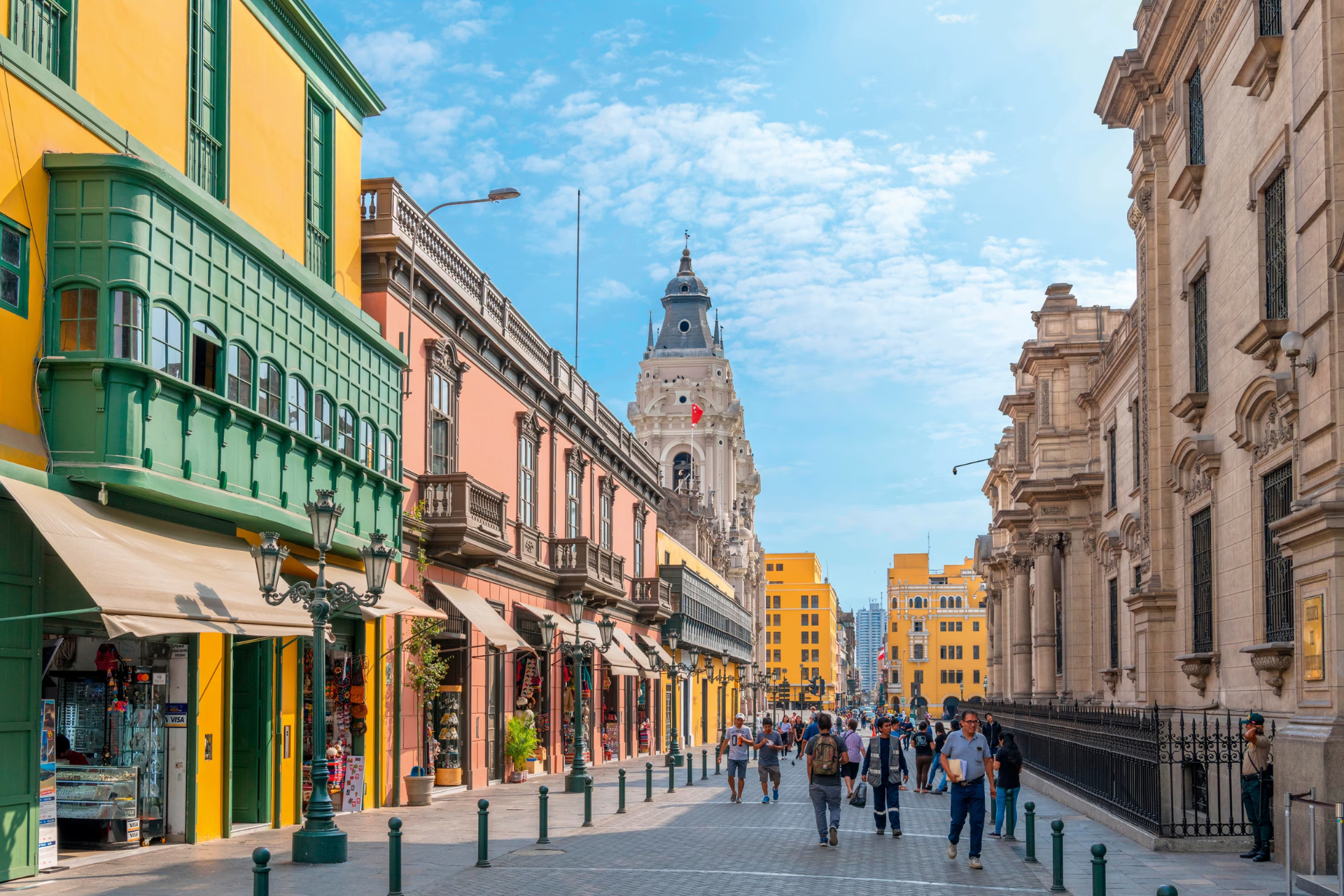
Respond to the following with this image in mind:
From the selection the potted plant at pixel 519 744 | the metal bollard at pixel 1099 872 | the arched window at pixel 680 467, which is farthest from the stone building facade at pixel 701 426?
the metal bollard at pixel 1099 872

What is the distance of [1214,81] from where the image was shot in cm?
2252

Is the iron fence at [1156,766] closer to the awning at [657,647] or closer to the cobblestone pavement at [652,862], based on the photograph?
the cobblestone pavement at [652,862]

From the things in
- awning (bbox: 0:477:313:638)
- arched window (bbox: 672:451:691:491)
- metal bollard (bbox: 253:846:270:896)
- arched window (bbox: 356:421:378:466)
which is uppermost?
arched window (bbox: 672:451:691:491)

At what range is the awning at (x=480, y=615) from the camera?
2672 centimetres

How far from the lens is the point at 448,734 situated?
93.1 feet

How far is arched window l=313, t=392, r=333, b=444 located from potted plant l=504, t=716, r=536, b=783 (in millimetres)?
11860

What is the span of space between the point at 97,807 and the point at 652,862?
657 centimetres

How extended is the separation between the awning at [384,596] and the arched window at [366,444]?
6.00 ft

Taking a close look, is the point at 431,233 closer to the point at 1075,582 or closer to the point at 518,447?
the point at 518,447

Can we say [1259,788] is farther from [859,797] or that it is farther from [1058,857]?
[859,797]

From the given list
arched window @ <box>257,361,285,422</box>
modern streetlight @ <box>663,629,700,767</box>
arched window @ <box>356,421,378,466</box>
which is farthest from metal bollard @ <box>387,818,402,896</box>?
modern streetlight @ <box>663,629,700,767</box>

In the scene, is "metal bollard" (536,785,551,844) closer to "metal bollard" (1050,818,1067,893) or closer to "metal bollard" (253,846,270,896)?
"metal bollard" (1050,818,1067,893)

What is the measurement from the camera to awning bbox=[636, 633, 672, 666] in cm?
4959

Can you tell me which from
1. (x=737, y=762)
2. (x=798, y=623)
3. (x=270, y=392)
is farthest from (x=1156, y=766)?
(x=798, y=623)
